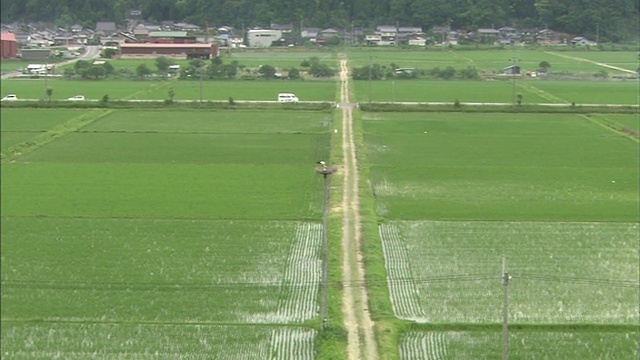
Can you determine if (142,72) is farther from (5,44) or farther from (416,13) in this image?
(5,44)

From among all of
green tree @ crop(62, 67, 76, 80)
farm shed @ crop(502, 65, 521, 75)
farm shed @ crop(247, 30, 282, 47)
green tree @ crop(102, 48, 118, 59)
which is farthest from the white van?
farm shed @ crop(247, 30, 282, 47)

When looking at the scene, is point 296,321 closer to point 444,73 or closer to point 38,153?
point 38,153

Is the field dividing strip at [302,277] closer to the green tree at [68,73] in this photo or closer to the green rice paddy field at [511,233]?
the green rice paddy field at [511,233]

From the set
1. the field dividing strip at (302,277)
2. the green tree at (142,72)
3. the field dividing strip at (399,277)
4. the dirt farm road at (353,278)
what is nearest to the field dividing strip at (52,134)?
the field dividing strip at (302,277)

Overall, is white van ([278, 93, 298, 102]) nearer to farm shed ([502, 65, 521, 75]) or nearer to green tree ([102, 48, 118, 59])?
farm shed ([502, 65, 521, 75])

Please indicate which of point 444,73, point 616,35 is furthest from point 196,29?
point 616,35

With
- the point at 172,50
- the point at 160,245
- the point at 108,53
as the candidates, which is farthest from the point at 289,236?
the point at 172,50
